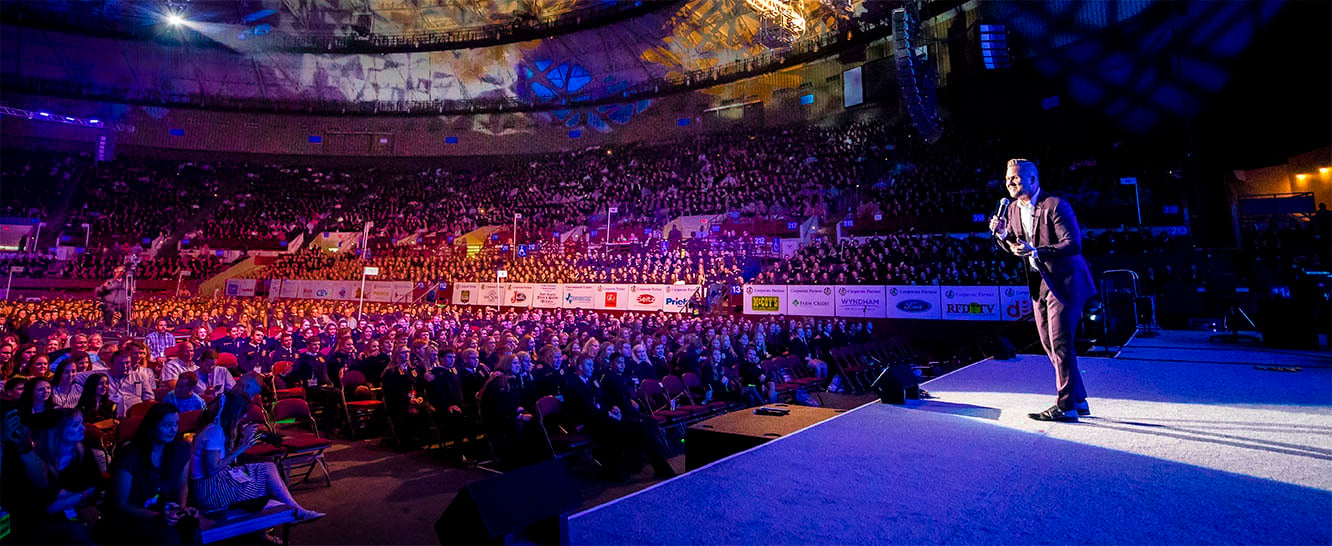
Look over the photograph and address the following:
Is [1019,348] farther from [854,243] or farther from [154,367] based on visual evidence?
[154,367]

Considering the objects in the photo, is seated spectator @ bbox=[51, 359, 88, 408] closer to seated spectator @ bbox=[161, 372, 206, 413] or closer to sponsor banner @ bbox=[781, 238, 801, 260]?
seated spectator @ bbox=[161, 372, 206, 413]

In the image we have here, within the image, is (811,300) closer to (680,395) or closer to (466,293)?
(680,395)

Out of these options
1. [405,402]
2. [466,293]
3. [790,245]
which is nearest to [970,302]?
[790,245]

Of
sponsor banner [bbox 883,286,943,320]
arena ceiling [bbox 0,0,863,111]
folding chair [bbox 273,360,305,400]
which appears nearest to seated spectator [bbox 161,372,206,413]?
folding chair [bbox 273,360,305,400]

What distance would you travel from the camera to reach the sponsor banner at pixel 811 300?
1719 centimetres

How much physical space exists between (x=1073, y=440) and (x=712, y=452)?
7.89ft

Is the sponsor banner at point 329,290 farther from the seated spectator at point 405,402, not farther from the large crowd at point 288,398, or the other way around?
the seated spectator at point 405,402

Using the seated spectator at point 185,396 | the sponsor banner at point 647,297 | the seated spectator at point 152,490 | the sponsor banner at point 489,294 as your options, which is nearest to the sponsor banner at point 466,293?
the sponsor banner at point 489,294

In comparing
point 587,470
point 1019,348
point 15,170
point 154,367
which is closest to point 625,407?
point 587,470

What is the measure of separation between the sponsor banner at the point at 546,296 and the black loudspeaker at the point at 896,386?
701 inches

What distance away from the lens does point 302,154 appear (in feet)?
128

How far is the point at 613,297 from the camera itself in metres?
21.0

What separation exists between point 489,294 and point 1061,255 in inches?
876

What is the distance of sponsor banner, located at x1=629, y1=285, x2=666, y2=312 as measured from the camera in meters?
20.3
